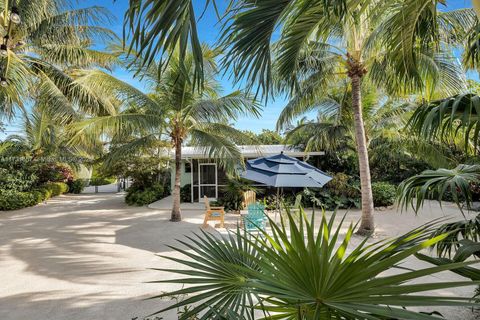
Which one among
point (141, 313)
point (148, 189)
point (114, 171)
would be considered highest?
point (114, 171)

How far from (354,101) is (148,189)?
41.4ft

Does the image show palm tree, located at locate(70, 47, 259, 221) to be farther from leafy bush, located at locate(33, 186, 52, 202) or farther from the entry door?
leafy bush, located at locate(33, 186, 52, 202)

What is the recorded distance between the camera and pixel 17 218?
39.4 feet

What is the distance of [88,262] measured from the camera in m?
6.38

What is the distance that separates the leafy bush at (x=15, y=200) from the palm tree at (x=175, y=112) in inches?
344

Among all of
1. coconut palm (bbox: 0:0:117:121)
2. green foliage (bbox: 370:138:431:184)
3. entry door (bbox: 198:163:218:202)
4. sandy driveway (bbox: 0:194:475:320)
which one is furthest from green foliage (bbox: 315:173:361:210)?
coconut palm (bbox: 0:0:117:121)

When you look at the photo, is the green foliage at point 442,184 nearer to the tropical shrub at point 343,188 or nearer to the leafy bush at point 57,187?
the tropical shrub at point 343,188

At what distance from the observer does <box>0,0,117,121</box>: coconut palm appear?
802 cm

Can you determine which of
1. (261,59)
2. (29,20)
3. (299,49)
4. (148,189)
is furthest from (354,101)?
(148,189)

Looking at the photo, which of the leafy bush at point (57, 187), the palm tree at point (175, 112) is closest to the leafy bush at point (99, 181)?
the leafy bush at point (57, 187)

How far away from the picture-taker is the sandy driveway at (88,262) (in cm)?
429

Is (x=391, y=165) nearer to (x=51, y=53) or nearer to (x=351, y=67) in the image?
(x=351, y=67)

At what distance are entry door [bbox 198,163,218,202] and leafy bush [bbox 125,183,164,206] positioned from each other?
9.01 feet

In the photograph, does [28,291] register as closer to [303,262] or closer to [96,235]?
[96,235]
